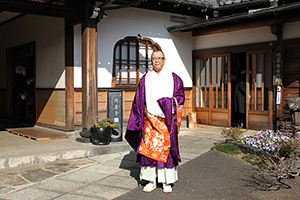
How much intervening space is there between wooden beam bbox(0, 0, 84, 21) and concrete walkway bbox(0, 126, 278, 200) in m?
3.05

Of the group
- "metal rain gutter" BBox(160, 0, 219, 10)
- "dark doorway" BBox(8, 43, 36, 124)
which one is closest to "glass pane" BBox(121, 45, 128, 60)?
"metal rain gutter" BBox(160, 0, 219, 10)

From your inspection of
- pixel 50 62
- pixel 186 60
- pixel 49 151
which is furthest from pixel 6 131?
pixel 186 60

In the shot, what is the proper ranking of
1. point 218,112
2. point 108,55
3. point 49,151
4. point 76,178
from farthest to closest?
point 218,112 → point 108,55 → point 49,151 → point 76,178

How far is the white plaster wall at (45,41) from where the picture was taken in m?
9.10

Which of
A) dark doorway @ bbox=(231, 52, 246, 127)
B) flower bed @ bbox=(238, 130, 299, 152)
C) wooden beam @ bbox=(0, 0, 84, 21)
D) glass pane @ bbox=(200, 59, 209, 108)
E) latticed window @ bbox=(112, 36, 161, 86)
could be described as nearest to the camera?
flower bed @ bbox=(238, 130, 299, 152)

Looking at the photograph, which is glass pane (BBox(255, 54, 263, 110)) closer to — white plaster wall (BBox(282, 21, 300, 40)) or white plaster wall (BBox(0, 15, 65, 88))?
white plaster wall (BBox(282, 21, 300, 40))

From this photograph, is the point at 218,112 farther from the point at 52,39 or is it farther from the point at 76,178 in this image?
the point at 76,178

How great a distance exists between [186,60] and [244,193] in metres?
7.47

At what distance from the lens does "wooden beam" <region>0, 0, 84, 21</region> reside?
688cm

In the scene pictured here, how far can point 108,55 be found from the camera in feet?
31.0

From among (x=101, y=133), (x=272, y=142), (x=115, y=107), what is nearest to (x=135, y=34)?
(x=115, y=107)

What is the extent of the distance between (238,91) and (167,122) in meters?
7.08

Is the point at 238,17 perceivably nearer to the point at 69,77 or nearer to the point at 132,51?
the point at 132,51

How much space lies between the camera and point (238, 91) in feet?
36.0
